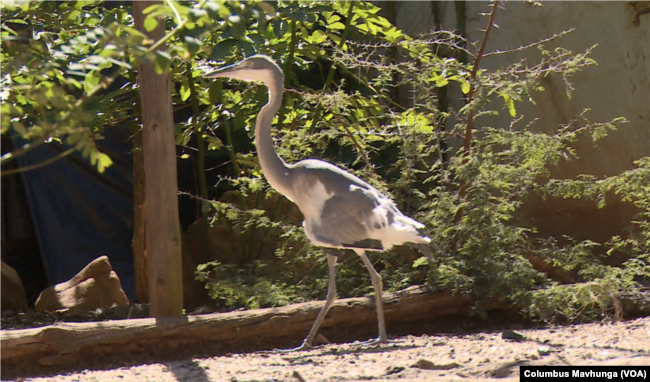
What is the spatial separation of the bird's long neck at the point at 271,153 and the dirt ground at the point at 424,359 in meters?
1.11

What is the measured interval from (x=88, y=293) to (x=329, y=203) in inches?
102

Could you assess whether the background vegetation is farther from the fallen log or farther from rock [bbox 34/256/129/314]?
rock [bbox 34/256/129/314]

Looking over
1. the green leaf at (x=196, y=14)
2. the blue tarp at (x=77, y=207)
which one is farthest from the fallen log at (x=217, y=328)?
the blue tarp at (x=77, y=207)

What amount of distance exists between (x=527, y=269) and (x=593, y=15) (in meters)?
3.15

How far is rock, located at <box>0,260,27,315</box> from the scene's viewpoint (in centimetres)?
646

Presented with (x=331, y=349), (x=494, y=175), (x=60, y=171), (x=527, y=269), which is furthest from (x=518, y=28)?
(x=60, y=171)

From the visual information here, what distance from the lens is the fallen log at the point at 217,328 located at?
13.9 feet

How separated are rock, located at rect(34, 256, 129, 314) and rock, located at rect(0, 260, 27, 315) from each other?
0.24m

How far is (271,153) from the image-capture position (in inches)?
194

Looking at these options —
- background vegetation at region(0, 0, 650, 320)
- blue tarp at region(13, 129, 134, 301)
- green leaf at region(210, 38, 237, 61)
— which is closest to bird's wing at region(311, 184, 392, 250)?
background vegetation at region(0, 0, 650, 320)

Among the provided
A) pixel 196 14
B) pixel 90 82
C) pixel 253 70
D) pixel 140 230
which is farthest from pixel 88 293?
pixel 196 14

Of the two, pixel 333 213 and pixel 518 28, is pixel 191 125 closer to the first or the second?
pixel 333 213

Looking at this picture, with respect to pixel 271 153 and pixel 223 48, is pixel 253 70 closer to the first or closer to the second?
pixel 223 48

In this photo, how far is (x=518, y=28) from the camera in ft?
25.1
